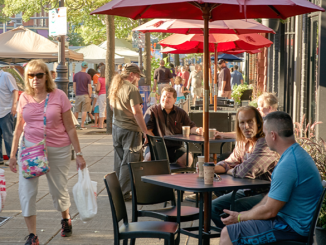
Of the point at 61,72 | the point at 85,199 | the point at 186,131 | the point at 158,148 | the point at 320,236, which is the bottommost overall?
the point at 320,236

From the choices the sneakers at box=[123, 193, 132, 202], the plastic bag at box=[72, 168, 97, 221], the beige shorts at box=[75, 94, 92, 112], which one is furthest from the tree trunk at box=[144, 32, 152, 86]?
the plastic bag at box=[72, 168, 97, 221]

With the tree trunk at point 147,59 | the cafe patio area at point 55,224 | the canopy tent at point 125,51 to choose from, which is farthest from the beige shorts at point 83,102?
the canopy tent at point 125,51

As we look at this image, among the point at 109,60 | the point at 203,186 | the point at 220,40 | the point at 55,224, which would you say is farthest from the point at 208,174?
the point at 109,60

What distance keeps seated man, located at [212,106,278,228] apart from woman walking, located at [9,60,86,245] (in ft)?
4.96

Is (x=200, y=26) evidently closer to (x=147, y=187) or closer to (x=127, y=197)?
(x=127, y=197)

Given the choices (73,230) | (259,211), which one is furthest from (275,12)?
(73,230)

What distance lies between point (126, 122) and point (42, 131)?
208cm

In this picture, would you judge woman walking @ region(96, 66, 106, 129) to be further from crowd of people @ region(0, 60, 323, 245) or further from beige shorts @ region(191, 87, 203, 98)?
beige shorts @ region(191, 87, 203, 98)

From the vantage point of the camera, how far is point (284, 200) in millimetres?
3305

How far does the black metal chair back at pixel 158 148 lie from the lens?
597cm

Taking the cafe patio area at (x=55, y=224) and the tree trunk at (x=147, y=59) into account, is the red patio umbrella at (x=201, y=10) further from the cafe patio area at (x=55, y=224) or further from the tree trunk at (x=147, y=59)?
the tree trunk at (x=147, y=59)

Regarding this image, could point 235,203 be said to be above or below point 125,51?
below

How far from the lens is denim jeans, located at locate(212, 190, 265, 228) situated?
444 centimetres

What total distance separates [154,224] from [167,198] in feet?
2.52
